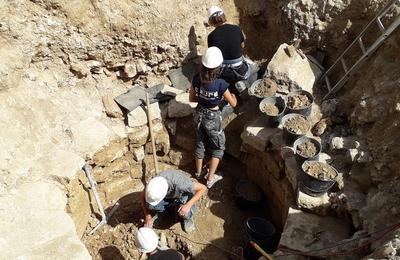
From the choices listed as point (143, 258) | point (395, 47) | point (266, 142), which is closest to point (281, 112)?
point (266, 142)

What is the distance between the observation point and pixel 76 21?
659 centimetres

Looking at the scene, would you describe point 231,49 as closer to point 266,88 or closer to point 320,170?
point 266,88

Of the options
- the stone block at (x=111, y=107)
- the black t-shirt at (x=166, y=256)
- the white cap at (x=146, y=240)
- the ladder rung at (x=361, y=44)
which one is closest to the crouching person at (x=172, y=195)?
the white cap at (x=146, y=240)

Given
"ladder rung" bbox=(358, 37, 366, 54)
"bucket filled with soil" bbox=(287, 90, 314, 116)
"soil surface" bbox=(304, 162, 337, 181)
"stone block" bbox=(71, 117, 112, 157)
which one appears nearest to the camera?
"soil surface" bbox=(304, 162, 337, 181)

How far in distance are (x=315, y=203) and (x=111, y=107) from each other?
385cm

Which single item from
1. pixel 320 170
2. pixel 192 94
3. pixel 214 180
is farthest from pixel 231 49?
pixel 320 170

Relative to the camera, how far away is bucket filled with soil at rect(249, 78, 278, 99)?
21.5 feet

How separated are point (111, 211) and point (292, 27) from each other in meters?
4.68

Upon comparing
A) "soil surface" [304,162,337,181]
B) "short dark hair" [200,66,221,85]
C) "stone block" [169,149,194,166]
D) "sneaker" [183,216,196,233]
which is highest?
"short dark hair" [200,66,221,85]

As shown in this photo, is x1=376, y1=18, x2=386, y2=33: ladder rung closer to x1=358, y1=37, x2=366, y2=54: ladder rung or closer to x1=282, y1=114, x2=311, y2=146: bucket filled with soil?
x1=358, y1=37, x2=366, y2=54: ladder rung

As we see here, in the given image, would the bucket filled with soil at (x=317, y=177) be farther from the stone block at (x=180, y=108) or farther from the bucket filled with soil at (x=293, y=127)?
the stone block at (x=180, y=108)

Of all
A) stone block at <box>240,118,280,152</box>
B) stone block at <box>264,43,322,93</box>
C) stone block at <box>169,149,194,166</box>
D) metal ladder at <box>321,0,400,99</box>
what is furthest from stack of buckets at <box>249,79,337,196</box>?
stone block at <box>169,149,194,166</box>

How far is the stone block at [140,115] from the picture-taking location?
688 centimetres

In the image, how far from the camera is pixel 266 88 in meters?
6.59
